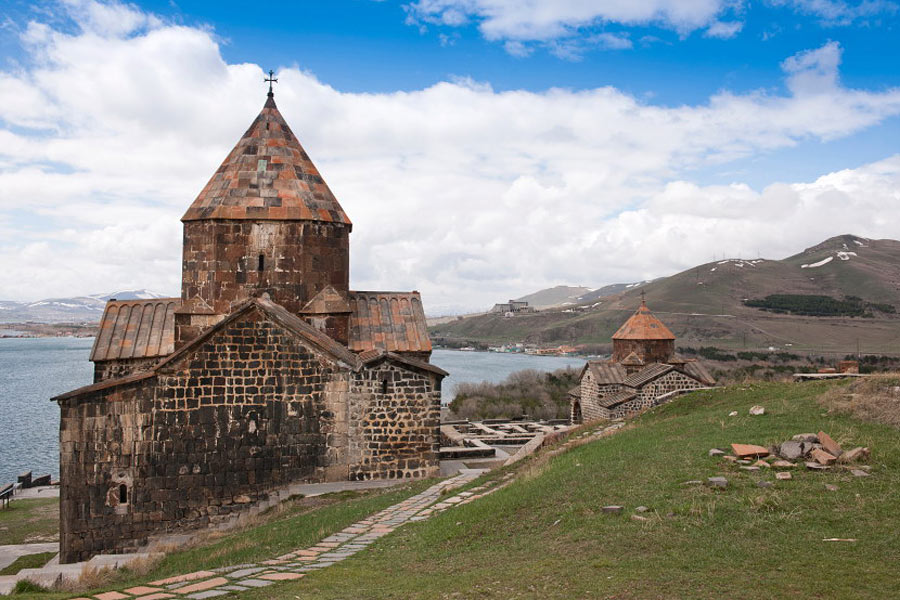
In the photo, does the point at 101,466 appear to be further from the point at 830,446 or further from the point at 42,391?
the point at 42,391

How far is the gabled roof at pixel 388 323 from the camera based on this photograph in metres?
12.8

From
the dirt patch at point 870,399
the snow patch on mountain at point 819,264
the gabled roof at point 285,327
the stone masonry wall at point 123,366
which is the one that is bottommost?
the dirt patch at point 870,399

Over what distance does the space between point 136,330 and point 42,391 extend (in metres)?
49.1

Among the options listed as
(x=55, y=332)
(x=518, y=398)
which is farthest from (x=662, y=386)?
(x=55, y=332)

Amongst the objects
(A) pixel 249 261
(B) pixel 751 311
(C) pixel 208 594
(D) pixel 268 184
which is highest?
(B) pixel 751 311

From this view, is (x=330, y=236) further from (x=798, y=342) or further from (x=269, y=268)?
(x=798, y=342)

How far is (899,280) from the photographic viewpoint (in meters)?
99.1

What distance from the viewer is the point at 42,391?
5347cm

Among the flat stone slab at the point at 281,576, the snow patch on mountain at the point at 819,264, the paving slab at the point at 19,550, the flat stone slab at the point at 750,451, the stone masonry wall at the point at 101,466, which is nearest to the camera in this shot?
the flat stone slab at the point at 281,576

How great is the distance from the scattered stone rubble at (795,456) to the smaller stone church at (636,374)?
15.9 metres

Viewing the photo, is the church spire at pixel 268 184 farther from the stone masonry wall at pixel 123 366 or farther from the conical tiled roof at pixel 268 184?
the stone masonry wall at pixel 123 366

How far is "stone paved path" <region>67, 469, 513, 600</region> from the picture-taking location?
5.20 meters

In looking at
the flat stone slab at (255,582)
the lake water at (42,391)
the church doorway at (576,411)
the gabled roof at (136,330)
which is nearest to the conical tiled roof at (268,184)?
the gabled roof at (136,330)

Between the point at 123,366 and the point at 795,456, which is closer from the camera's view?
the point at 795,456
